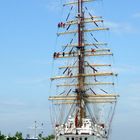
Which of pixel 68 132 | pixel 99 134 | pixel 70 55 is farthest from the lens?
pixel 70 55

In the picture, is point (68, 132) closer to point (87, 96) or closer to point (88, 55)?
point (87, 96)

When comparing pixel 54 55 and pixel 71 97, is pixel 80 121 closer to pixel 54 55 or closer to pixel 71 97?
pixel 71 97

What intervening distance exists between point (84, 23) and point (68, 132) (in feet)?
102

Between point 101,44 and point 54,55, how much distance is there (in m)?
12.2

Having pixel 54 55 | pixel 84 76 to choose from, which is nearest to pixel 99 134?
pixel 84 76

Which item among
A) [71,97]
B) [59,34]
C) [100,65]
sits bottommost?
[71,97]

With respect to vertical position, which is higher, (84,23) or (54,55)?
(84,23)

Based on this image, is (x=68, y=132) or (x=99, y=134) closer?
(x=68, y=132)

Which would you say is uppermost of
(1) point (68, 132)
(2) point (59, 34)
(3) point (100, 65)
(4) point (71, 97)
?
(2) point (59, 34)

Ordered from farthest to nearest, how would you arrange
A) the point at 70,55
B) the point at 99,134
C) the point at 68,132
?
the point at 70,55, the point at 99,134, the point at 68,132

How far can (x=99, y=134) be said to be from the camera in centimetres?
11219

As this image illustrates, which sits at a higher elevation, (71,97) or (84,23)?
(84,23)

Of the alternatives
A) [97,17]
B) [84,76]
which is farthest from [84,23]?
[84,76]

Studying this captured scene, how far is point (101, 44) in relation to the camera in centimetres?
12388
